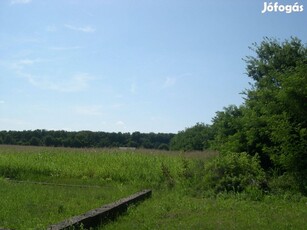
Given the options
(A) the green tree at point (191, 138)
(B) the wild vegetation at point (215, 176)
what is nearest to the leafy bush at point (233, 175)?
(B) the wild vegetation at point (215, 176)

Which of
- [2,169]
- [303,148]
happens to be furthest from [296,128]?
[2,169]

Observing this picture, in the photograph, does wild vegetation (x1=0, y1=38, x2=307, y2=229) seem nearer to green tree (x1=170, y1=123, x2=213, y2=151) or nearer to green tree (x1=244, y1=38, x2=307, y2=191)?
green tree (x1=244, y1=38, x2=307, y2=191)

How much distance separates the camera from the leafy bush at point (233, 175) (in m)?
12.3

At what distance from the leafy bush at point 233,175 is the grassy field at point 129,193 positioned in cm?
55

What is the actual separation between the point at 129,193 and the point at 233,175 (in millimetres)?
3344

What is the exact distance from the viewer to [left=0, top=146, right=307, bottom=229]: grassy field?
25.1ft

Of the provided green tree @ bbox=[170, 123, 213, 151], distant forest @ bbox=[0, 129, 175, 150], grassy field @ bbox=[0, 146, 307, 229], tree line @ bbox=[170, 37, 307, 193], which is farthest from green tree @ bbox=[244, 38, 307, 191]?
green tree @ bbox=[170, 123, 213, 151]

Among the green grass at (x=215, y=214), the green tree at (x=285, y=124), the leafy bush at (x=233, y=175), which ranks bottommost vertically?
the green grass at (x=215, y=214)

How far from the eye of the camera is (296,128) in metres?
12.9

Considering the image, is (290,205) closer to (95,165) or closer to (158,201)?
(158,201)

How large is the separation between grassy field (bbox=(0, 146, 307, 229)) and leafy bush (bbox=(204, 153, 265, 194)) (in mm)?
554

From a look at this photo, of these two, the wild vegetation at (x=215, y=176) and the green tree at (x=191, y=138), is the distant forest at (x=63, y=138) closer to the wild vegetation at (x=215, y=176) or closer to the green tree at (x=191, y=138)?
the green tree at (x=191, y=138)

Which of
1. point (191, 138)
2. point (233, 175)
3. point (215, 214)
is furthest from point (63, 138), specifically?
point (215, 214)

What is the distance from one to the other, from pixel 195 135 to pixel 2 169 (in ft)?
255
